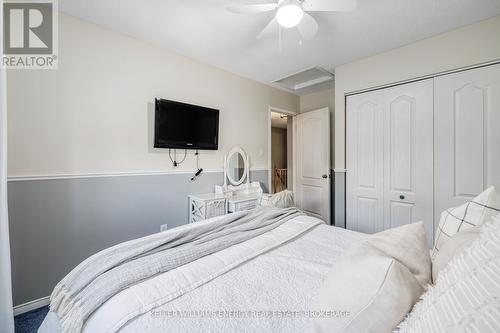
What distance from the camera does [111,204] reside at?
206cm

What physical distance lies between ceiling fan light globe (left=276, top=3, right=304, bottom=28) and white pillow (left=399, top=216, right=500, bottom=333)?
5.16 feet

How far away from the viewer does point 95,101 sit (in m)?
1.98

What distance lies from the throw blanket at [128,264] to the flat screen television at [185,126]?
1.37m

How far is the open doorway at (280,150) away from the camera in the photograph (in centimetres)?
395

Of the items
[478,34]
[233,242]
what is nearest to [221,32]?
[233,242]

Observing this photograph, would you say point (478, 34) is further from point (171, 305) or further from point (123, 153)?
point (123, 153)

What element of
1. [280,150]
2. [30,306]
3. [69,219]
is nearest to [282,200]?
[69,219]

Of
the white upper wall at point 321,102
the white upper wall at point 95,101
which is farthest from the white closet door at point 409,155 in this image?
the white upper wall at point 95,101

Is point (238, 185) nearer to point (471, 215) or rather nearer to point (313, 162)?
point (313, 162)

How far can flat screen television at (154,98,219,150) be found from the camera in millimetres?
2328

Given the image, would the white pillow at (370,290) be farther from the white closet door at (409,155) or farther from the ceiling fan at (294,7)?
the white closet door at (409,155)

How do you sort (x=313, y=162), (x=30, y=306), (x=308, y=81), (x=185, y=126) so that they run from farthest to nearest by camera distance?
(x=313, y=162)
(x=308, y=81)
(x=185, y=126)
(x=30, y=306)

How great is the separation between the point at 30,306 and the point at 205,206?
160cm

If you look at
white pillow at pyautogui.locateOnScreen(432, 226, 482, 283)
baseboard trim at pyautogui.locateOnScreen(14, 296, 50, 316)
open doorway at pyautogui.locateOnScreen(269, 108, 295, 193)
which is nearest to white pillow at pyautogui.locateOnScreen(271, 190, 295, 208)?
open doorway at pyautogui.locateOnScreen(269, 108, 295, 193)
